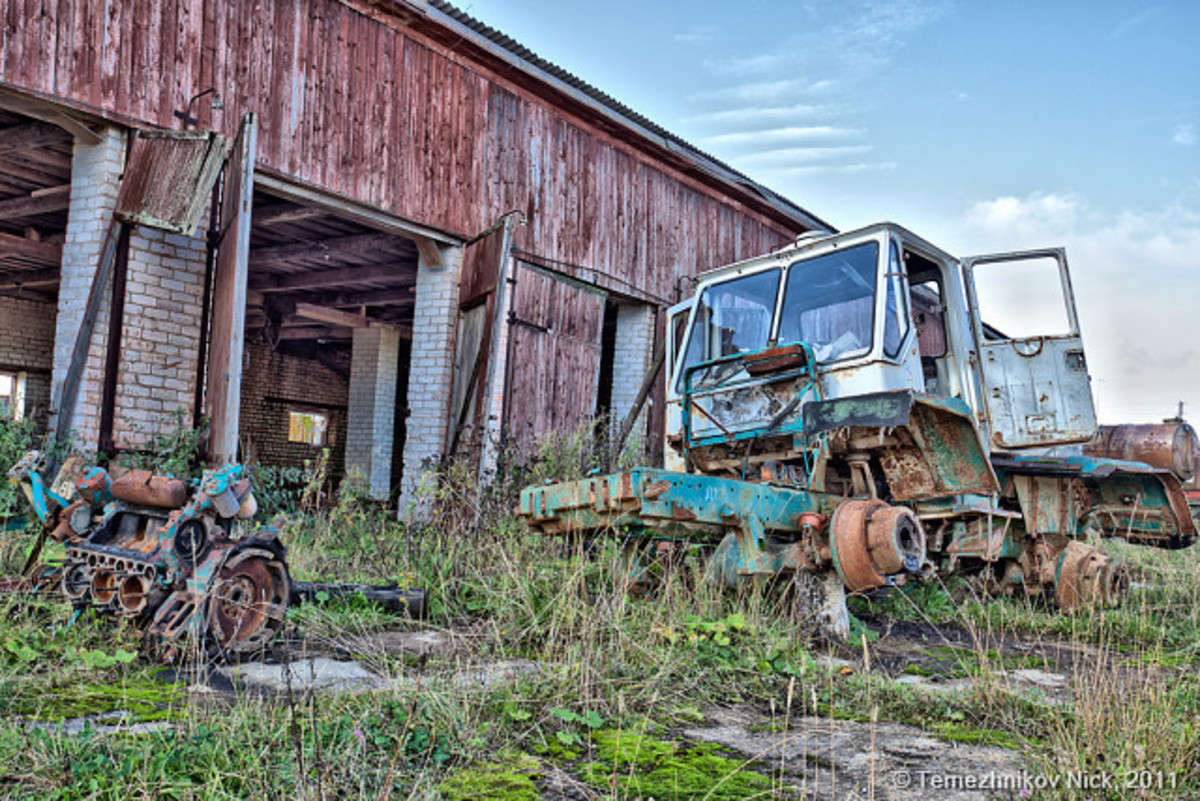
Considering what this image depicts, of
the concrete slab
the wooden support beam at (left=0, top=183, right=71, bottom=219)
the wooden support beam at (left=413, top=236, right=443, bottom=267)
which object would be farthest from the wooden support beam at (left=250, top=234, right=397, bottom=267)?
the concrete slab

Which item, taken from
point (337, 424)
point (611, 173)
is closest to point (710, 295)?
point (611, 173)

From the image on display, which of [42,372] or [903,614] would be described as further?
[42,372]

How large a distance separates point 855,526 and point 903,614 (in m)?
1.97

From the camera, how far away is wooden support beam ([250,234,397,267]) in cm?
1077

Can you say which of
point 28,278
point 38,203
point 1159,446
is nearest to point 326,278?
point 38,203

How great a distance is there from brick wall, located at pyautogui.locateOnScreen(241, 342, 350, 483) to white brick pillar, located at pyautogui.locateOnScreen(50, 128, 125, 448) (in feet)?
28.5

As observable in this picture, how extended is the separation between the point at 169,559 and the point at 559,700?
170cm

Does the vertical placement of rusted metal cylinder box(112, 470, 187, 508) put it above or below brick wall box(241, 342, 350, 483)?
below

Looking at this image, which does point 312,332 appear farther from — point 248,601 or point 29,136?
point 248,601

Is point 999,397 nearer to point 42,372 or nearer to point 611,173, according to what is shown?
point 611,173

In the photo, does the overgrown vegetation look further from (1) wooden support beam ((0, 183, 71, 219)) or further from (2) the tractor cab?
(1) wooden support beam ((0, 183, 71, 219))

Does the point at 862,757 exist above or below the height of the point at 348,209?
below

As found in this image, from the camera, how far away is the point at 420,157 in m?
9.70

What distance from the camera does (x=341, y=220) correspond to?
34.1 feet
